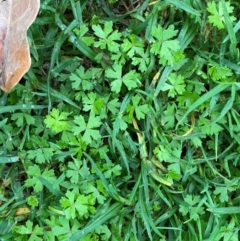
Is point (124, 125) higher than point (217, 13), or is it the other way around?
point (217, 13)

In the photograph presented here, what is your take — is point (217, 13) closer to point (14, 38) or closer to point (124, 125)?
point (124, 125)

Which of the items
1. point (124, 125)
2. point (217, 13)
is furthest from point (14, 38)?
point (217, 13)

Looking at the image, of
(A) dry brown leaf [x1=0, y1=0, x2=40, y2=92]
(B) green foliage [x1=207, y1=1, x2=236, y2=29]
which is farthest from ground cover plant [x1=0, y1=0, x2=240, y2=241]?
(A) dry brown leaf [x1=0, y1=0, x2=40, y2=92]

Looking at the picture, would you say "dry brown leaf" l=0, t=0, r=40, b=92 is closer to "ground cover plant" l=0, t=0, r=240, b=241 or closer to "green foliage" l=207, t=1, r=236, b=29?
"ground cover plant" l=0, t=0, r=240, b=241

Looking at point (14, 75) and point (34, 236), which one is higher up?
point (14, 75)

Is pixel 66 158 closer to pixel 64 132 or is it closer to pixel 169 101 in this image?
pixel 64 132

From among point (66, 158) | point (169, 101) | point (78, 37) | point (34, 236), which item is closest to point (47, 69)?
point (78, 37)

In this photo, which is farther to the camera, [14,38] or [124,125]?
[124,125]
